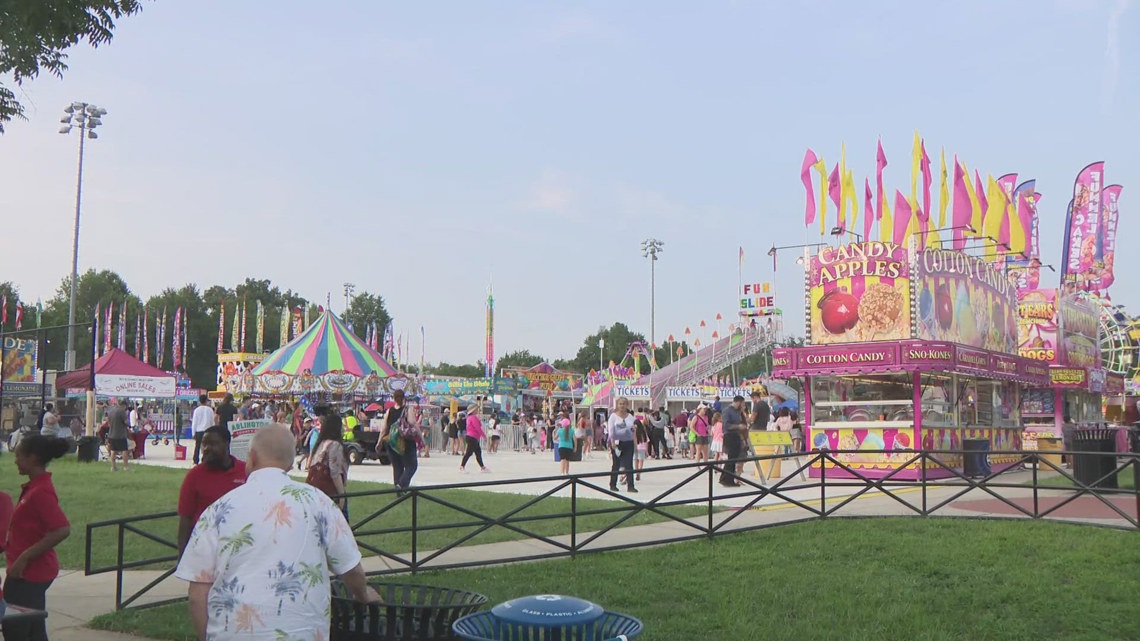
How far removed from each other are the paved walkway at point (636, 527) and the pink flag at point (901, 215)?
6.84 meters

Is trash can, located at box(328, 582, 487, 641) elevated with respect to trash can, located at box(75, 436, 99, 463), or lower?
elevated

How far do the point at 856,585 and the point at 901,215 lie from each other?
18.3 metres

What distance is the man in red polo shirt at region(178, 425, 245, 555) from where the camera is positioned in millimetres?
6363

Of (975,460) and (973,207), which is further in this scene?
(973,207)

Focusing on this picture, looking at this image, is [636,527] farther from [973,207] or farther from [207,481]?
[973,207]

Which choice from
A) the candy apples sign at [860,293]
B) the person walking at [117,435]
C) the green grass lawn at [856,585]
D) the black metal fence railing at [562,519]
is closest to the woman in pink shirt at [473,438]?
the black metal fence railing at [562,519]

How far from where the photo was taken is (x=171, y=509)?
1381cm

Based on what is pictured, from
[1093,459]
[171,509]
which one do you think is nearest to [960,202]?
[1093,459]

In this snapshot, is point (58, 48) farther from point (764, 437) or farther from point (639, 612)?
point (764, 437)

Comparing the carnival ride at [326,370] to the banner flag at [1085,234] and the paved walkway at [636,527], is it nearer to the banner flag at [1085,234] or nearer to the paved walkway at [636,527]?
the paved walkway at [636,527]

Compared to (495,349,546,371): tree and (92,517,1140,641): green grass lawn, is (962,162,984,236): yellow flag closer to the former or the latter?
(92,517,1140,641): green grass lawn

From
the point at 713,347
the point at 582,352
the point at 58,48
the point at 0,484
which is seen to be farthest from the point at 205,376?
the point at 58,48

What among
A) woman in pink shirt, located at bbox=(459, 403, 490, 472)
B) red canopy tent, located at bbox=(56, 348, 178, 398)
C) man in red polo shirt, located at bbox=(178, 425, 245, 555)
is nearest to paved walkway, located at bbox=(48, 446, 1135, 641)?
woman in pink shirt, located at bbox=(459, 403, 490, 472)

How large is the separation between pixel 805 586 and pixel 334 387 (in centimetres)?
2853
